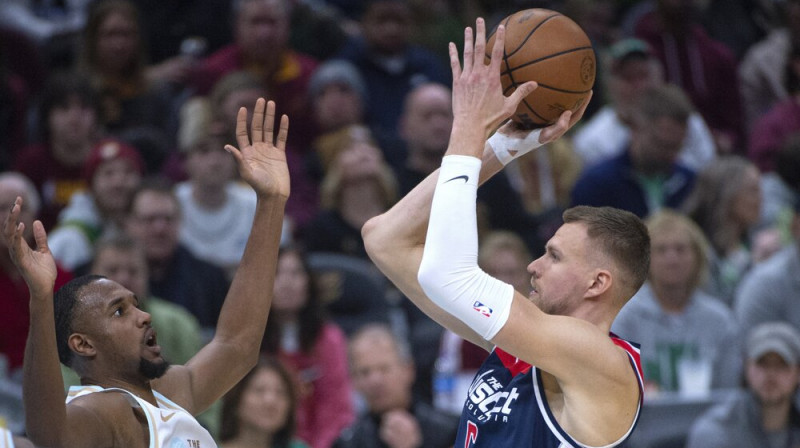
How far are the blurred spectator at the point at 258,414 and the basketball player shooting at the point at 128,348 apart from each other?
6.82ft

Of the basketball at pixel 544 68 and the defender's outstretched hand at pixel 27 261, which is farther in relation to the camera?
the basketball at pixel 544 68

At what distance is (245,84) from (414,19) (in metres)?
3.12

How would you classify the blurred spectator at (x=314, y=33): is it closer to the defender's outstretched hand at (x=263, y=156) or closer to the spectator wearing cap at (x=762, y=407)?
the spectator wearing cap at (x=762, y=407)

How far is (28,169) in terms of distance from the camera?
Result: 8992mm

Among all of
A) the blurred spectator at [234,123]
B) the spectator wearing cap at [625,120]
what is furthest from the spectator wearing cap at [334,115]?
the spectator wearing cap at [625,120]

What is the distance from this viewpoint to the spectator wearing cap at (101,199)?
26.5ft

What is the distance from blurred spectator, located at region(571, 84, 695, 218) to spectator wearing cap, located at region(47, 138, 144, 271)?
320cm

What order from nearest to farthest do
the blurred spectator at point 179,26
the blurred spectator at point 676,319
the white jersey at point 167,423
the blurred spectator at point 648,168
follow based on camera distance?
1. the white jersey at point 167,423
2. the blurred spectator at point 676,319
3. the blurred spectator at point 648,168
4. the blurred spectator at point 179,26

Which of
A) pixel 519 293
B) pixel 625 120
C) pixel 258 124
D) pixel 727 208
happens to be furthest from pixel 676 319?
pixel 519 293

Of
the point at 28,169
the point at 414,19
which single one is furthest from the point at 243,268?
the point at 414,19

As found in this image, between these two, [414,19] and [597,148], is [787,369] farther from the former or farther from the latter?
[414,19]

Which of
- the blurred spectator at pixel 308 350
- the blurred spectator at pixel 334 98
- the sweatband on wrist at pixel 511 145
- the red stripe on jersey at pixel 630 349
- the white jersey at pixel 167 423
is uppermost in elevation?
the sweatband on wrist at pixel 511 145

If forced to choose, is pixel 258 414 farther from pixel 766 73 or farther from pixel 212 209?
pixel 766 73

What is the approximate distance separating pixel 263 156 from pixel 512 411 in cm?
140
